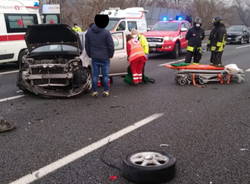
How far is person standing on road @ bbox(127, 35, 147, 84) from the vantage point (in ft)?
28.2

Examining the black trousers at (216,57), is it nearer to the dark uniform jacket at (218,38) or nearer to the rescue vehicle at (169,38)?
the dark uniform jacket at (218,38)

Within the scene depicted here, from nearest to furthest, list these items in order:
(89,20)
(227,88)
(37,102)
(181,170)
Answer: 1. (181,170)
2. (37,102)
3. (227,88)
4. (89,20)

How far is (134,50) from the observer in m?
8.64

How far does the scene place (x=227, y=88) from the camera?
827 centimetres

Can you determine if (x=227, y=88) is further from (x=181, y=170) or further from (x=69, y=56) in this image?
(x=181, y=170)

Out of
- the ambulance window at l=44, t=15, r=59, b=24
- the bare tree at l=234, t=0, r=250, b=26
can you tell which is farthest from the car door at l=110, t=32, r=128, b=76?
the bare tree at l=234, t=0, r=250, b=26

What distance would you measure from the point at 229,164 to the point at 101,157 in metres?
1.59

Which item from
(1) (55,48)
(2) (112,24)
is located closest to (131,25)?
(2) (112,24)

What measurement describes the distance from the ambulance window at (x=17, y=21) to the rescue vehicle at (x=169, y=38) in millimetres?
5879

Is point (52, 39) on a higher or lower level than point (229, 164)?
higher

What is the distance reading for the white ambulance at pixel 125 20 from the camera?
14734 mm

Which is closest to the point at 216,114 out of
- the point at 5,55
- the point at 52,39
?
the point at 52,39

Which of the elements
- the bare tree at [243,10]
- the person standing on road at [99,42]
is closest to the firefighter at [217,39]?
the person standing on road at [99,42]

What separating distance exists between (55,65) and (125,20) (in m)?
8.63
